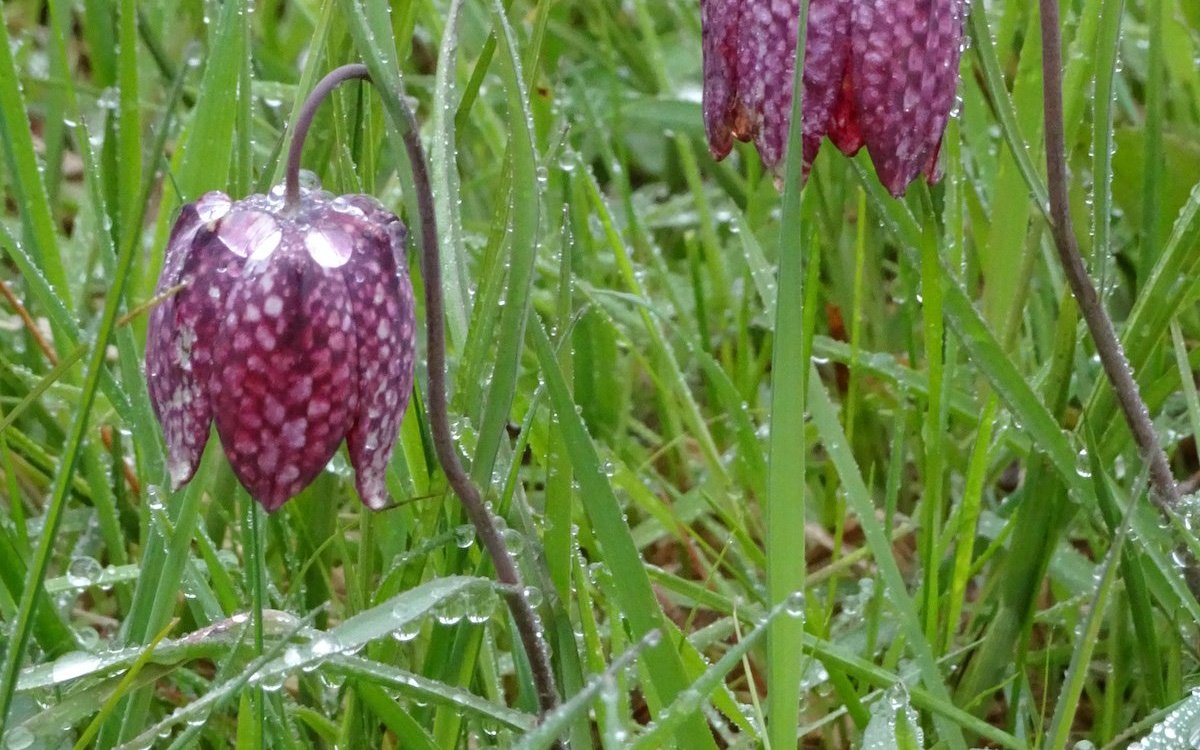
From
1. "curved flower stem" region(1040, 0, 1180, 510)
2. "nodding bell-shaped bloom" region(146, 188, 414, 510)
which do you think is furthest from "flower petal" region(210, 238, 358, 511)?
"curved flower stem" region(1040, 0, 1180, 510)

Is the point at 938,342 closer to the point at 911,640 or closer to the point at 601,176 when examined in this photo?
the point at 911,640

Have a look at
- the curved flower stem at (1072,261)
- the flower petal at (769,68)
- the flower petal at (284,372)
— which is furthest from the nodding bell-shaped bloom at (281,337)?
the curved flower stem at (1072,261)

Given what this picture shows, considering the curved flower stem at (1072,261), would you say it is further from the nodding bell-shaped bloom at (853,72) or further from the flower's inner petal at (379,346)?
the flower's inner petal at (379,346)

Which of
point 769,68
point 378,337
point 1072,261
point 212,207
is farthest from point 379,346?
point 1072,261

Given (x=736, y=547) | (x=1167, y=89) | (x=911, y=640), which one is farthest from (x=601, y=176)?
(x=911, y=640)

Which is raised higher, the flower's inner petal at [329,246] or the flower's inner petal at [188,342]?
the flower's inner petal at [329,246]

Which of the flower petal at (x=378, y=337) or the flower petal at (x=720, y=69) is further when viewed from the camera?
the flower petal at (x=720, y=69)
